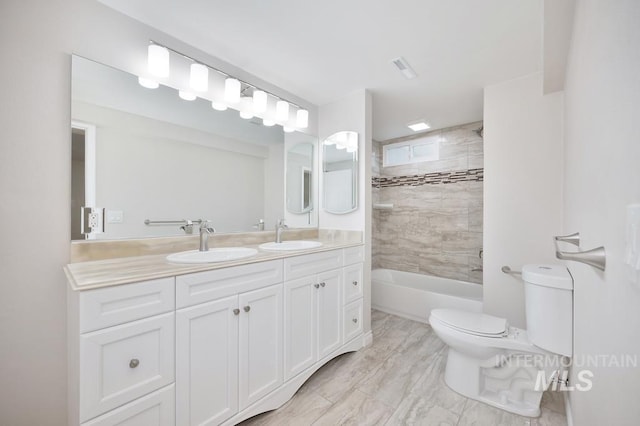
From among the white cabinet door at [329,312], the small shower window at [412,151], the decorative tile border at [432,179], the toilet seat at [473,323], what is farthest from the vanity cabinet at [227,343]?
the small shower window at [412,151]

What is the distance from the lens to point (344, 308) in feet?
6.93

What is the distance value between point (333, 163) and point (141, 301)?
196 centimetres

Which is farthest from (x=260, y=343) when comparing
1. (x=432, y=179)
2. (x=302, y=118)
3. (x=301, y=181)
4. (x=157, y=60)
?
(x=432, y=179)

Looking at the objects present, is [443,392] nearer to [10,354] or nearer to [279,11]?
[10,354]

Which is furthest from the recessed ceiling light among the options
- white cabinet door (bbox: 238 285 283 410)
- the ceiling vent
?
white cabinet door (bbox: 238 285 283 410)

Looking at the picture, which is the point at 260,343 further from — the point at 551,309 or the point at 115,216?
the point at 551,309

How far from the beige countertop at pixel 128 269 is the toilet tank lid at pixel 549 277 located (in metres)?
1.51

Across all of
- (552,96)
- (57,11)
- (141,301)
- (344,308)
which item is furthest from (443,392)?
(57,11)

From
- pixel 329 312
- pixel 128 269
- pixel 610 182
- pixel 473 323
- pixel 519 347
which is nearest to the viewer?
pixel 610 182

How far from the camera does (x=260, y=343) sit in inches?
57.7

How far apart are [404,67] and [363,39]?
1.56 feet

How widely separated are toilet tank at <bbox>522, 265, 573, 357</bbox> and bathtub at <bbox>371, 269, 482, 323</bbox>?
113cm

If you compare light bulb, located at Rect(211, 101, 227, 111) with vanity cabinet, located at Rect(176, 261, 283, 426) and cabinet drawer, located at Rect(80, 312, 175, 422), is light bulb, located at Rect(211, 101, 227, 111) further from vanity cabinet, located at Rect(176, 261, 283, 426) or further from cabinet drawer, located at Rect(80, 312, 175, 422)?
cabinet drawer, located at Rect(80, 312, 175, 422)

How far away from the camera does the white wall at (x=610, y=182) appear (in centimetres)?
49
